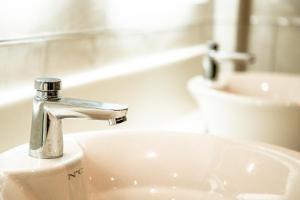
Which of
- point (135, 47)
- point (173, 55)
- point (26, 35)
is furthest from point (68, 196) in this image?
point (173, 55)

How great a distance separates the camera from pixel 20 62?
0.74 meters

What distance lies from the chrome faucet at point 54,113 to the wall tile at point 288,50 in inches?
51.2

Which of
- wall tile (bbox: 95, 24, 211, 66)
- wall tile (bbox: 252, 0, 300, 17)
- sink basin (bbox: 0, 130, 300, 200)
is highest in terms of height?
wall tile (bbox: 252, 0, 300, 17)

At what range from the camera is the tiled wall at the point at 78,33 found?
2.37 ft

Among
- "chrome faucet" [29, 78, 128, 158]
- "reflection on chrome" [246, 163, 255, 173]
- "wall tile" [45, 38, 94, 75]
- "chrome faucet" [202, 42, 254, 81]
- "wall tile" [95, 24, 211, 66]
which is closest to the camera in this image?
"chrome faucet" [29, 78, 128, 158]

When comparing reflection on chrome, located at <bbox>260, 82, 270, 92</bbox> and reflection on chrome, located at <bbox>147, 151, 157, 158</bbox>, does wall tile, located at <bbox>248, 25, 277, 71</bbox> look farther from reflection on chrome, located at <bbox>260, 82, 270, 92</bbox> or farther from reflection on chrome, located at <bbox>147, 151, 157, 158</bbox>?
reflection on chrome, located at <bbox>147, 151, 157, 158</bbox>

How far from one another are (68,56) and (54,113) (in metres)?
0.28

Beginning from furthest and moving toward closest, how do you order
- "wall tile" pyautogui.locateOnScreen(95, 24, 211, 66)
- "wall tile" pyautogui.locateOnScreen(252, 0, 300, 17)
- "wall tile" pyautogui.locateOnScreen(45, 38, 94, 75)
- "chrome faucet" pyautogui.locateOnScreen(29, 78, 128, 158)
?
"wall tile" pyautogui.locateOnScreen(252, 0, 300, 17) → "wall tile" pyautogui.locateOnScreen(95, 24, 211, 66) → "wall tile" pyautogui.locateOnScreen(45, 38, 94, 75) → "chrome faucet" pyautogui.locateOnScreen(29, 78, 128, 158)

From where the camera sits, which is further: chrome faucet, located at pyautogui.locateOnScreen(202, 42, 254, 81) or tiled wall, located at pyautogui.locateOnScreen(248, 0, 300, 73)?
tiled wall, located at pyautogui.locateOnScreen(248, 0, 300, 73)

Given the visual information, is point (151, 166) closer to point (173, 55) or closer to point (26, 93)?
point (26, 93)

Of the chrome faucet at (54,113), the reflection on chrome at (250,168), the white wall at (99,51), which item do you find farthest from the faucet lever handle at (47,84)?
the reflection on chrome at (250,168)

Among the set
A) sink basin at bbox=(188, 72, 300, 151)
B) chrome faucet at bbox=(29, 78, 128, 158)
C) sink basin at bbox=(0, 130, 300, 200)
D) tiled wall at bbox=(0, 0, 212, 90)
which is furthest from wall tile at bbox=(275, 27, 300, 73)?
chrome faucet at bbox=(29, 78, 128, 158)

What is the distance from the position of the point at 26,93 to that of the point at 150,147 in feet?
0.70

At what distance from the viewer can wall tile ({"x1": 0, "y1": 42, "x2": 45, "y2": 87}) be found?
0.71 metres
